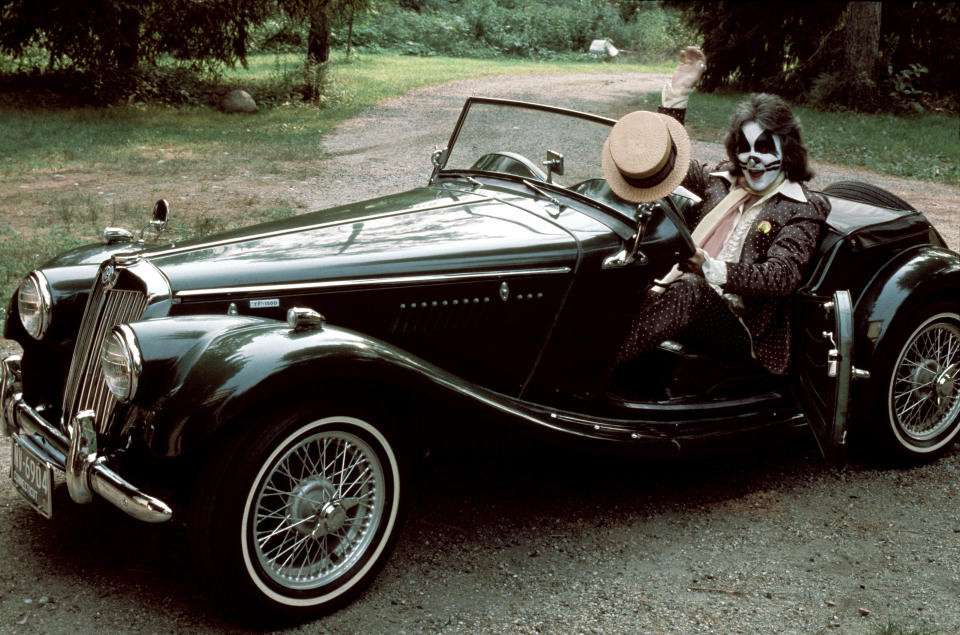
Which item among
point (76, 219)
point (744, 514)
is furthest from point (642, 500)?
point (76, 219)

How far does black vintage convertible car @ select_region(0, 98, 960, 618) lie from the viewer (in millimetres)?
2949

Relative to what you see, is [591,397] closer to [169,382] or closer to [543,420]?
[543,420]

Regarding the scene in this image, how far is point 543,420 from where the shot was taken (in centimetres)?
362

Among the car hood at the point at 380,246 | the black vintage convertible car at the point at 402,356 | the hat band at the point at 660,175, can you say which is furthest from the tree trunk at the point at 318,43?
the hat band at the point at 660,175

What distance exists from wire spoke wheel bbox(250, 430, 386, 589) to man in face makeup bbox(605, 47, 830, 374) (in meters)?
1.37

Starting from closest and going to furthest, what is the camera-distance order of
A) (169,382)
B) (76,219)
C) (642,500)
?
(169,382) < (642,500) < (76,219)

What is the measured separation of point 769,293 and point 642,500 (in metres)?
1.06

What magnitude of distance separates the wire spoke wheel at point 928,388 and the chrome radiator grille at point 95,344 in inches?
134

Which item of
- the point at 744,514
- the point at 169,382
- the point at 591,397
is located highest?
the point at 169,382

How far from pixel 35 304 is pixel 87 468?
1105 mm

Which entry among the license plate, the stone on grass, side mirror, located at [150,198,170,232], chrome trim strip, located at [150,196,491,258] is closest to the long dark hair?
chrome trim strip, located at [150,196,491,258]

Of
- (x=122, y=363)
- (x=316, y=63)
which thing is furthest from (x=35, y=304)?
(x=316, y=63)

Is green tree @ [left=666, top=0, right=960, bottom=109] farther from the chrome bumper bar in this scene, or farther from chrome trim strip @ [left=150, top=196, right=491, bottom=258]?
the chrome bumper bar

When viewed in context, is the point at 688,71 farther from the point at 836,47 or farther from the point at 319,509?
the point at 836,47
